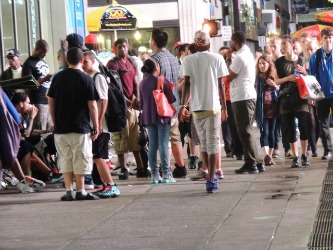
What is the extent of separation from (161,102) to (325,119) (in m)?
3.86

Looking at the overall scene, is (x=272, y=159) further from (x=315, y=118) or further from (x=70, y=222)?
(x=70, y=222)

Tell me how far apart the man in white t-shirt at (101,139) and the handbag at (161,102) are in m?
0.91

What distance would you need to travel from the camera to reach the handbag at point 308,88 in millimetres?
16766

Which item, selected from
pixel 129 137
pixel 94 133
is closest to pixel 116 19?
pixel 129 137

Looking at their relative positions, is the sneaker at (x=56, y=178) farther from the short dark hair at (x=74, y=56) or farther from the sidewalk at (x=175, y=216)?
the short dark hair at (x=74, y=56)

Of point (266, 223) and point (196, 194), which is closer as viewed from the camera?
point (266, 223)

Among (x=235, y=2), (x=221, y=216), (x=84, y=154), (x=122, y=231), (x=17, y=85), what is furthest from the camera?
(x=235, y=2)

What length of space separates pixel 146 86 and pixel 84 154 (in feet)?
7.30

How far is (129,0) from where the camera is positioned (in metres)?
44.1

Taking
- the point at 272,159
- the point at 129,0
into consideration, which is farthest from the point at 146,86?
the point at 129,0

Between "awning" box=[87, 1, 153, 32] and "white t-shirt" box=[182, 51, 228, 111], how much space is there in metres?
23.2

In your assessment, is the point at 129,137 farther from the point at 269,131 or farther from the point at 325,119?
the point at 325,119

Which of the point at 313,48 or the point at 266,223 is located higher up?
the point at 313,48

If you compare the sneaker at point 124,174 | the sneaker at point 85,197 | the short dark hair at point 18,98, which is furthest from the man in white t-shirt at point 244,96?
the sneaker at point 85,197
